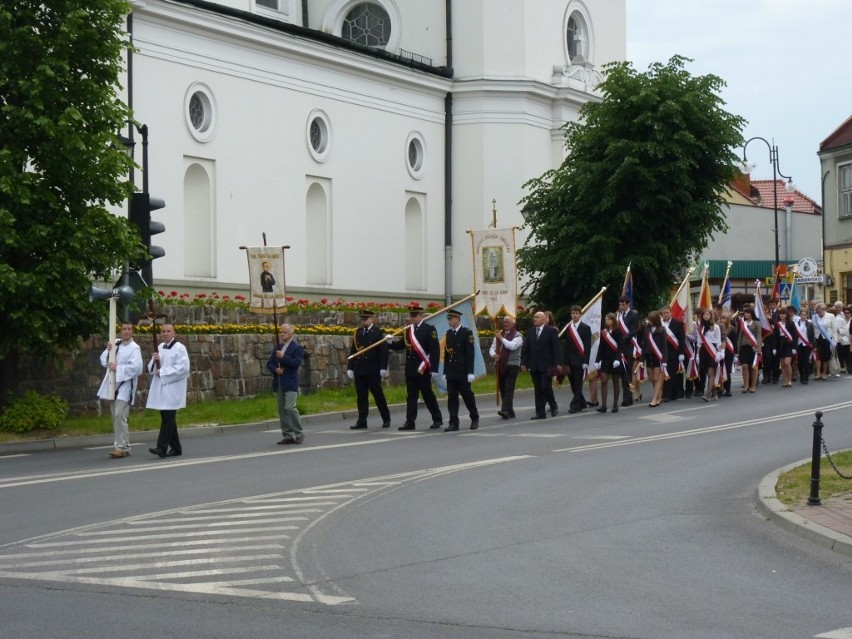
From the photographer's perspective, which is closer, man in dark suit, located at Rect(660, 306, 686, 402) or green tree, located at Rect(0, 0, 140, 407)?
green tree, located at Rect(0, 0, 140, 407)

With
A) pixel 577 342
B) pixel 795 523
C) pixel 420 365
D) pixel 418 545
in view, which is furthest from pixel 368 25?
pixel 418 545

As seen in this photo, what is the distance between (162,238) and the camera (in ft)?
111

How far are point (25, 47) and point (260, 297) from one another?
626 cm

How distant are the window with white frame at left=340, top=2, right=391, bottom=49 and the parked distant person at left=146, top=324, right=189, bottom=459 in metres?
27.1

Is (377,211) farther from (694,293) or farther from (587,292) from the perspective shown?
(694,293)

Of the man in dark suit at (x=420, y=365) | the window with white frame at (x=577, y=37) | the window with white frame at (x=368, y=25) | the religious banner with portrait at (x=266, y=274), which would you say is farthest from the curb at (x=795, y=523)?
the window with white frame at (x=577, y=37)

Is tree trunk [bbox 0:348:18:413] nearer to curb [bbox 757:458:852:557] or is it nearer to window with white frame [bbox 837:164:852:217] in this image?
curb [bbox 757:458:852:557]

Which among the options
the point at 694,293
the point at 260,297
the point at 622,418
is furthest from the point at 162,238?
the point at 694,293

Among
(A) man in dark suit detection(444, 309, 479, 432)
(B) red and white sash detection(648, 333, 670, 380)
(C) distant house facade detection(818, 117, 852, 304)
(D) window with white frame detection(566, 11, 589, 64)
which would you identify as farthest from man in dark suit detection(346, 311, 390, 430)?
(C) distant house facade detection(818, 117, 852, 304)

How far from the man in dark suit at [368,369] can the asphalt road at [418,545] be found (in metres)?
3.34

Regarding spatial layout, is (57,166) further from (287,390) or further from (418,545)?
(418,545)

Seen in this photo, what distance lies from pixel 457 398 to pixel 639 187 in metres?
15.0

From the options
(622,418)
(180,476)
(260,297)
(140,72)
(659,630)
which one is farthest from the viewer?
(140,72)

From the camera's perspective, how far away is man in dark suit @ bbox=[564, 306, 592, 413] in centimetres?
2586
